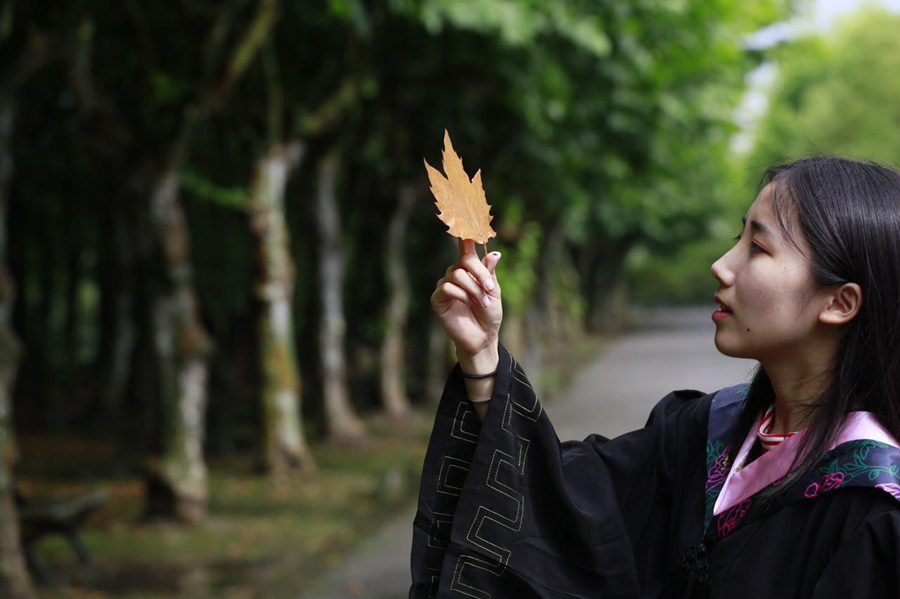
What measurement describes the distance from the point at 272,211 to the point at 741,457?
10.1m

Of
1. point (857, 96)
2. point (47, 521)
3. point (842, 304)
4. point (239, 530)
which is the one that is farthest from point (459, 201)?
point (857, 96)

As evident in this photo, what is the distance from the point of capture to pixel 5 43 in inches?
301

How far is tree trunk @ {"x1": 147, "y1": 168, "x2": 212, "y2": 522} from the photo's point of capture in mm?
9734

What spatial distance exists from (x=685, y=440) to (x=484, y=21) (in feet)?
23.1

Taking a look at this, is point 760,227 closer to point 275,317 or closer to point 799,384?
point 799,384

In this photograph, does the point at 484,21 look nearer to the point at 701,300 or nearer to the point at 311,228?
the point at 311,228

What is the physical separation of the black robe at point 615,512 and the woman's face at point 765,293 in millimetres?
251

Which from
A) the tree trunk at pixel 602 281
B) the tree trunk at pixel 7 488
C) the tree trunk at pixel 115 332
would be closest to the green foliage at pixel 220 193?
the tree trunk at pixel 7 488

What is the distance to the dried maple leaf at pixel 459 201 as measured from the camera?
83.8 inches

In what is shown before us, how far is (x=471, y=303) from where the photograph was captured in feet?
7.46

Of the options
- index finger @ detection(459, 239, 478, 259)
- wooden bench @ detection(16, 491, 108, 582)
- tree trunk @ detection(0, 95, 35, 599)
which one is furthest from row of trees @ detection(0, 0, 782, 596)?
index finger @ detection(459, 239, 478, 259)

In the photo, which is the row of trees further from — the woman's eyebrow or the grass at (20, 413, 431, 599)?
the woman's eyebrow

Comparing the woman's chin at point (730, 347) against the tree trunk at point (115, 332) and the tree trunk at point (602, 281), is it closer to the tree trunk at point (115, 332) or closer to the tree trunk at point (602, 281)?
the tree trunk at point (115, 332)

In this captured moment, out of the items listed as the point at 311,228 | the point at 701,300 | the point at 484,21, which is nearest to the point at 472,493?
the point at 484,21
